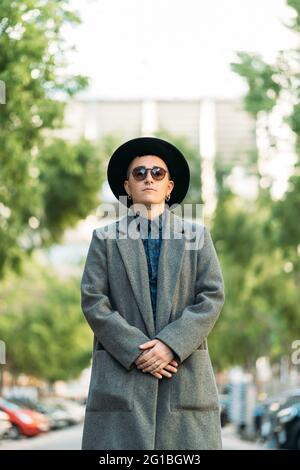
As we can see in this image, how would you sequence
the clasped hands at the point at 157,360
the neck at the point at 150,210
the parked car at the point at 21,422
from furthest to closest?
1. the parked car at the point at 21,422
2. the neck at the point at 150,210
3. the clasped hands at the point at 157,360

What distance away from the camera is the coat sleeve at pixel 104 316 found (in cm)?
414

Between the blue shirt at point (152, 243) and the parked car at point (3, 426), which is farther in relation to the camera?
the parked car at point (3, 426)

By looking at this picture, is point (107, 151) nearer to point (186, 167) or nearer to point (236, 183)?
point (236, 183)

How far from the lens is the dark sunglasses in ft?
14.7

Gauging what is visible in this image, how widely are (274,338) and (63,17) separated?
33184 millimetres

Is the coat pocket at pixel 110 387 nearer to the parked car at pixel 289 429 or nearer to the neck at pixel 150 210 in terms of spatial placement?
the neck at pixel 150 210

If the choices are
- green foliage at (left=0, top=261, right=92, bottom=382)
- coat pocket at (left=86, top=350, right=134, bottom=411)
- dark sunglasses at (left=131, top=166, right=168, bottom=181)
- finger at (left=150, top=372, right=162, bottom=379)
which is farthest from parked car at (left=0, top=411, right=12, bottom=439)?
green foliage at (left=0, top=261, right=92, bottom=382)

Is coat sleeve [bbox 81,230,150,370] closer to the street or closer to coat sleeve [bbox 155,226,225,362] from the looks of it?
coat sleeve [bbox 155,226,225,362]

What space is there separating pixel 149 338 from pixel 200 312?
223mm

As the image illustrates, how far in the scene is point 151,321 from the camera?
13.9 feet

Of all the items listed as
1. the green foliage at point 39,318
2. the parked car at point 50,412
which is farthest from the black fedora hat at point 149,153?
the green foliage at point 39,318

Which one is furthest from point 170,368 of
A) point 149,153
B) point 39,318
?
point 39,318

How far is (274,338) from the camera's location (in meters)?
47.0

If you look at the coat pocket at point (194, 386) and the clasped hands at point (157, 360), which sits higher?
the clasped hands at point (157, 360)
